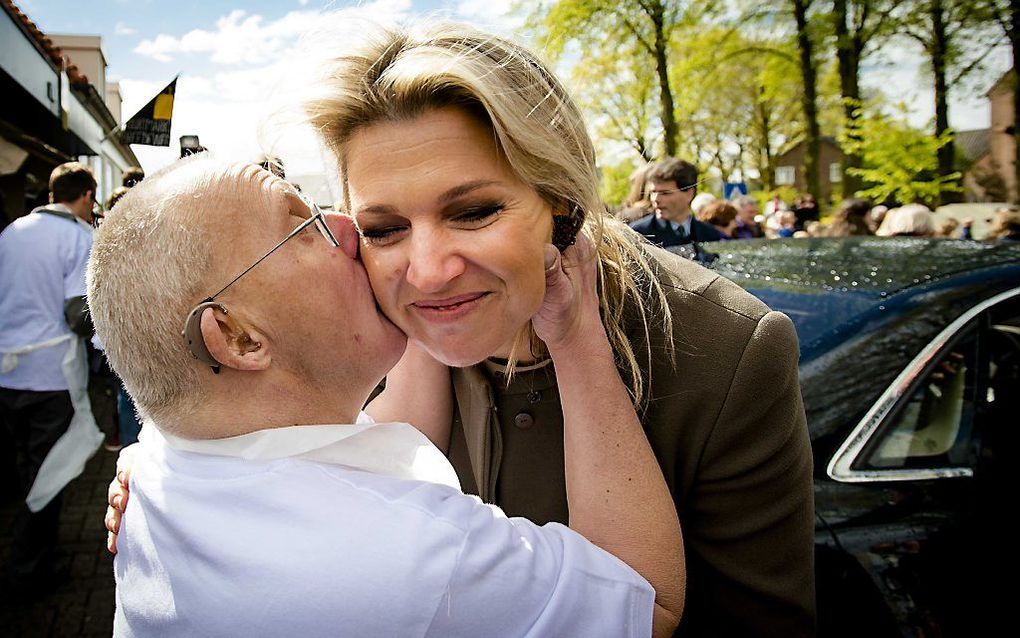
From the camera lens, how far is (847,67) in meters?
15.6

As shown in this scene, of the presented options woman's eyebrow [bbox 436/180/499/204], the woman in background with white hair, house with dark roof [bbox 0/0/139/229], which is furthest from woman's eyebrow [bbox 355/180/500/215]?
the woman in background with white hair

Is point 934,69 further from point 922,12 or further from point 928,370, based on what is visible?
point 928,370

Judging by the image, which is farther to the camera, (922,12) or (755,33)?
(755,33)

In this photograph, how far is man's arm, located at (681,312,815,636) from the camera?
1421 mm

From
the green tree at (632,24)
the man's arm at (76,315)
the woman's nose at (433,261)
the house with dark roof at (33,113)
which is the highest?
the green tree at (632,24)

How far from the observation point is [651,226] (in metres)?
5.09

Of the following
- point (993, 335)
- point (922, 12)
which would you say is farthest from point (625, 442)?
point (922, 12)

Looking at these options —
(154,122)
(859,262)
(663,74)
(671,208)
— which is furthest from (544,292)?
(663,74)

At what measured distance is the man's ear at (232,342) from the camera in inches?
47.3

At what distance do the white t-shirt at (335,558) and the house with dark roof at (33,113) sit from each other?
467cm

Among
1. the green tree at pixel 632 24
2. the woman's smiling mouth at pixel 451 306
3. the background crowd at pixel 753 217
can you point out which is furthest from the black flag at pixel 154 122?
the green tree at pixel 632 24

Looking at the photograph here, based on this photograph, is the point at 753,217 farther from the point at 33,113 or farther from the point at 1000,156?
the point at 1000,156

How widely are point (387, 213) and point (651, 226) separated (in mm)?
3978

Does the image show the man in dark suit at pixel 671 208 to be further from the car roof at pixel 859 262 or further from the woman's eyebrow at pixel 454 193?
the woman's eyebrow at pixel 454 193
